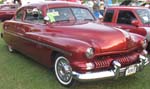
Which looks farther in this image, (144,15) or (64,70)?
(144,15)

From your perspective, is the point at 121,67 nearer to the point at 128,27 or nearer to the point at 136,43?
the point at 136,43

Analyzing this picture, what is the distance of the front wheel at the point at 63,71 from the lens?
5.30 meters

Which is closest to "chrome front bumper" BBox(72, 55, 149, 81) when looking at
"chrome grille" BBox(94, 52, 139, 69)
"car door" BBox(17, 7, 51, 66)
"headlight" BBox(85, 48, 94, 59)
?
"chrome grille" BBox(94, 52, 139, 69)

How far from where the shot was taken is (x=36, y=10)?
680cm

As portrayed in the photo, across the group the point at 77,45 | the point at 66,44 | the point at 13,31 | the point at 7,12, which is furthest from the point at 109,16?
the point at 7,12

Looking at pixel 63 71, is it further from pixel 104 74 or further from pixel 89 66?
pixel 104 74

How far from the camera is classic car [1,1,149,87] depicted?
4879 mm

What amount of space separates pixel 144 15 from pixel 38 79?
4.05 m

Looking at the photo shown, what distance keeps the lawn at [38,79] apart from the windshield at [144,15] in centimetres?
187

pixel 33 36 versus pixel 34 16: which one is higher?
pixel 34 16

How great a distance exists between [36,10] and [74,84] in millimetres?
2396

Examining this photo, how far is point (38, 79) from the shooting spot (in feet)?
19.8

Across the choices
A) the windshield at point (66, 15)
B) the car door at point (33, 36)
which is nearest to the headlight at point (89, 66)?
the car door at point (33, 36)

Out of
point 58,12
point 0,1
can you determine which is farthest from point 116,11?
point 0,1
